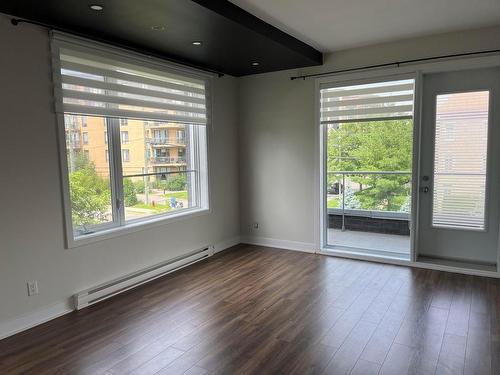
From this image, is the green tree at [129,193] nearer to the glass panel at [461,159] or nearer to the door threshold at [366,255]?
the door threshold at [366,255]

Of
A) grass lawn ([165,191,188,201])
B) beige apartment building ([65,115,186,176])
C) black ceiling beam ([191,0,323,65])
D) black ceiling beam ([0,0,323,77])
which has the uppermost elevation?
black ceiling beam ([191,0,323,65])

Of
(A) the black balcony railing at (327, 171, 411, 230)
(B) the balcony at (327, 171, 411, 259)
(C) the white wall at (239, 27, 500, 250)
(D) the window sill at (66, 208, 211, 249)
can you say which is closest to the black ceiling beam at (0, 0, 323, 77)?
(C) the white wall at (239, 27, 500, 250)

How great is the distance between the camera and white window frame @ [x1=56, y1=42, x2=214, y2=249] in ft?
10.4

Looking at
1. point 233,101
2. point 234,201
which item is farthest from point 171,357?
point 233,101

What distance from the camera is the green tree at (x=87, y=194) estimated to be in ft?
10.9

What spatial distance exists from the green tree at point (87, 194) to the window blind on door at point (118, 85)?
532mm

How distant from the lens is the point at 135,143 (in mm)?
3936

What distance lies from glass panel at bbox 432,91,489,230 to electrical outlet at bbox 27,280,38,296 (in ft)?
13.4

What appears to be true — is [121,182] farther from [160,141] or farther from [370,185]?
[370,185]

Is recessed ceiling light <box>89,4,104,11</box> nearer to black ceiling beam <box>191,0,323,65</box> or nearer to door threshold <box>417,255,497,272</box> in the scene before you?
black ceiling beam <box>191,0,323,65</box>

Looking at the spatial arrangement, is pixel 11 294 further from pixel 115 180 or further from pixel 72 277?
pixel 115 180

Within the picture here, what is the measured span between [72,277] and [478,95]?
441 cm

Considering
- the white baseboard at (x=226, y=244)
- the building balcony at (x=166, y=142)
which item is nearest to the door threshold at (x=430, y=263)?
the white baseboard at (x=226, y=244)

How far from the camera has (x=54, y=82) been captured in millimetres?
3020
